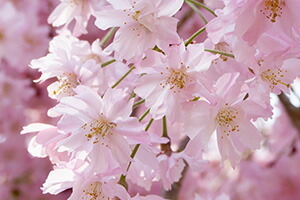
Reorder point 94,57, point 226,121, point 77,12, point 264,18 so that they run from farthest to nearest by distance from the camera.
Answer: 1. point 77,12
2. point 94,57
3. point 226,121
4. point 264,18

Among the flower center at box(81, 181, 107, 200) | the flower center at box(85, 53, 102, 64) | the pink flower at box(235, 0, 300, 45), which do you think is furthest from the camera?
the flower center at box(85, 53, 102, 64)

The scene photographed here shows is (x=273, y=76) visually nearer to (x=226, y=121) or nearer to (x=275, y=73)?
(x=275, y=73)

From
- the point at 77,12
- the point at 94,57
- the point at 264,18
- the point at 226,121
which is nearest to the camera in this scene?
the point at 264,18

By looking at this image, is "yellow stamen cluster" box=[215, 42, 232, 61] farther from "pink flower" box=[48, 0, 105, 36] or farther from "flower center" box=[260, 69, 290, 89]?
"pink flower" box=[48, 0, 105, 36]

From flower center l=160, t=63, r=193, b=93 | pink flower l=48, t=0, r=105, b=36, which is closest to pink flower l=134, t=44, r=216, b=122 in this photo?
flower center l=160, t=63, r=193, b=93

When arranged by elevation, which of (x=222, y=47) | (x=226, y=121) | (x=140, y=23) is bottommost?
(x=226, y=121)

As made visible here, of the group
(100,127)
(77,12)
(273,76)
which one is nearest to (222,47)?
(273,76)

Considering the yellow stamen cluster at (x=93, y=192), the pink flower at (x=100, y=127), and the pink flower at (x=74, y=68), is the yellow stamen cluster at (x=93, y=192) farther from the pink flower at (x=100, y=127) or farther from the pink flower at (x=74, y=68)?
the pink flower at (x=74, y=68)
